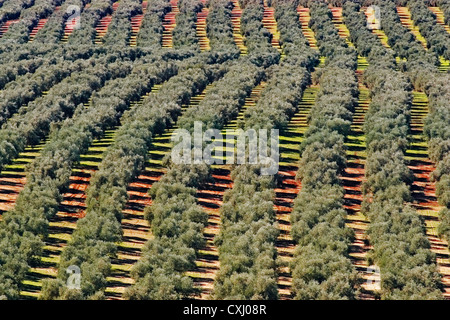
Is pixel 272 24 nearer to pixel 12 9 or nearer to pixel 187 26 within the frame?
pixel 187 26

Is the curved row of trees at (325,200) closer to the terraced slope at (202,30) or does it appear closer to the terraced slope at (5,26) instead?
the terraced slope at (202,30)

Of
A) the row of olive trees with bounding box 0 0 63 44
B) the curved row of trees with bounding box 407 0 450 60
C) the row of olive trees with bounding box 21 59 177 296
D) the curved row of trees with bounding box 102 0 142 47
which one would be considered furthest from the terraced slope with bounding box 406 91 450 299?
the row of olive trees with bounding box 0 0 63 44

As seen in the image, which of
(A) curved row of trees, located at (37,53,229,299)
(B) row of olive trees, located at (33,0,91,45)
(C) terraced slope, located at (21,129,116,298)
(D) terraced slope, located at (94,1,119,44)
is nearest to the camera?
(A) curved row of trees, located at (37,53,229,299)

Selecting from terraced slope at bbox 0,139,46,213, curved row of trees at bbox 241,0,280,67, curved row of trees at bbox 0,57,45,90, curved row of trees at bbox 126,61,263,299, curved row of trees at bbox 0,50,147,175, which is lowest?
curved row of trees at bbox 126,61,263,299

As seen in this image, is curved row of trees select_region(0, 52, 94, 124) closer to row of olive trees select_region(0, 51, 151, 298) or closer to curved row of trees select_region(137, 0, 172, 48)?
row of olive trees select_region(0, 51, 151, 298)

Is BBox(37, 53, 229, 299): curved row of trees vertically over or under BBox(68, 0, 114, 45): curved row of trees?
under

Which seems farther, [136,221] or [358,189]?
[358,189]

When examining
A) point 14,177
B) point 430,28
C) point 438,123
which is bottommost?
point 14,177

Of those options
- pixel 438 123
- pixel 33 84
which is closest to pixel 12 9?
pixel 33 84

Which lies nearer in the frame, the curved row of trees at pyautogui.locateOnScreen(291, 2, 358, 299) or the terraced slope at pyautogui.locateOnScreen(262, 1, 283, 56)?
the curved row of trees at pyautogui.locateOnScreen(291, 2, 358, 299)
